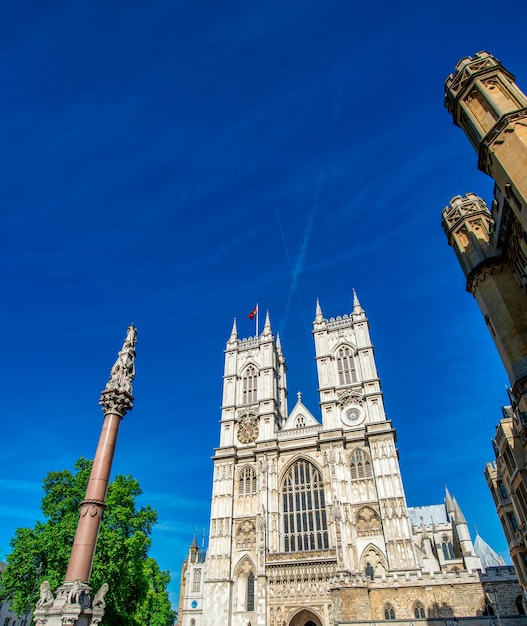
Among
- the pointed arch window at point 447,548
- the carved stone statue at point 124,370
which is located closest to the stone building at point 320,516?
the pointed arch window at point 447,548

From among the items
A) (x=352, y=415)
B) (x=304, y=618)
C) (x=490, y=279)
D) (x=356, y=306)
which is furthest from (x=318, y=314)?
(x=490, y=279)

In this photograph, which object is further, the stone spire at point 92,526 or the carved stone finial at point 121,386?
the carved stone finial at point 121,386

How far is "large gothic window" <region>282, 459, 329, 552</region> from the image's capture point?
3591 centimetres

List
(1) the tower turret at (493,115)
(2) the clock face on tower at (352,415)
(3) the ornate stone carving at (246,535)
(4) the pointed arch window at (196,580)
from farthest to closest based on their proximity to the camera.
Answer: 1. (4) the pointed arch window at (196,580)
2. (2) the clock face on tower at (352,415)
3. (3) the ornate stone carving at (246,535)
4. (1) the tower turret at (493,115)

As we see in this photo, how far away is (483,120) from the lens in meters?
14.0

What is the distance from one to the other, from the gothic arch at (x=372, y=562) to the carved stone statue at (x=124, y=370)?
2546 cm

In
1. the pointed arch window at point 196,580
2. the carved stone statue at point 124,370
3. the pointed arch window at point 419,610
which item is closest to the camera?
the carved stone statue at point 124,370

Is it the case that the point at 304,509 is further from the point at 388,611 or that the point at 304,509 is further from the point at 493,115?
the point at 493,115

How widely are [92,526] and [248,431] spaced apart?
30416 mm

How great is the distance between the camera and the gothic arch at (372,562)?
32562 millimetres

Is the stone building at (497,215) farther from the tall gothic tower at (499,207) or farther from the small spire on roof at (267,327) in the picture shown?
the small spire on roof at (267,327)

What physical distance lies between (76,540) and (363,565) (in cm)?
2609

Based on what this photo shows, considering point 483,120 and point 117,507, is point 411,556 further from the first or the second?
point 483,120

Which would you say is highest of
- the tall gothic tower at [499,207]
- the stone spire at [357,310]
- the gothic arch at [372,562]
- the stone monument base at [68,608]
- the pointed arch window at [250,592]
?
the stone spire at [357,310]
